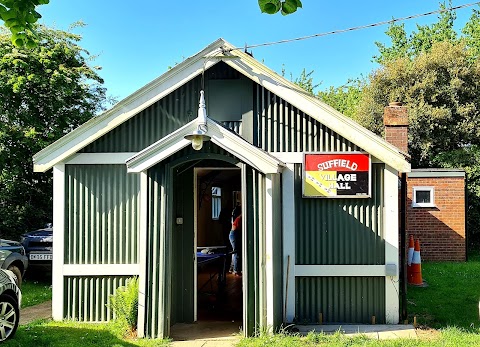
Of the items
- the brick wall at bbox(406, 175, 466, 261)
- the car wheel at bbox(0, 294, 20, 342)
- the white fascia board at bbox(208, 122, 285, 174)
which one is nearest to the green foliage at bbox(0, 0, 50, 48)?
the white fascia board at bbox(208, 122, 285, 174)

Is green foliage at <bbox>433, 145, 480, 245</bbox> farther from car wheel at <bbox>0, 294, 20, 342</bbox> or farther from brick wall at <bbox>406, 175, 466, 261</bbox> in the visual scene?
car wheel at <bbox>0, 294, 20, 342</bbox>

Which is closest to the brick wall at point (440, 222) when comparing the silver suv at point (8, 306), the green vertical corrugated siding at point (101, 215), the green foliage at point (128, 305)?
the green vertical corrugated siding at point (101, 215)

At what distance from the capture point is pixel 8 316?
286 inches

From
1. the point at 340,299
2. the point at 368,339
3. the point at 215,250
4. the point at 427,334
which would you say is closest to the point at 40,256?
the point at 215,250

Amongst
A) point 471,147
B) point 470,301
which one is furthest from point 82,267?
point 471,147

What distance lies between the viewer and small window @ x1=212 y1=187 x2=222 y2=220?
1491 cm

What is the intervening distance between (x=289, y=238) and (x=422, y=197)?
985 centimetres

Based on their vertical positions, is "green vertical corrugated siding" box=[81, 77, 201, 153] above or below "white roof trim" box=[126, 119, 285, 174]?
above

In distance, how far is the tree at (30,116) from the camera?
16.0 meters

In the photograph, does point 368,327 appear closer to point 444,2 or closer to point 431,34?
point 431,34

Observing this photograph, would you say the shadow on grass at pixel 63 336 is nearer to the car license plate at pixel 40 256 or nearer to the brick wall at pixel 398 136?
the car license plate at pixel 40 256

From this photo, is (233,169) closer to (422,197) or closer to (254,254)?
(254,254)

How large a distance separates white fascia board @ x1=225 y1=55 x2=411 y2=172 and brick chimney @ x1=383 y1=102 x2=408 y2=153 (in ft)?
6.31

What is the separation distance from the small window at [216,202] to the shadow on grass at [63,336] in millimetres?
6879
